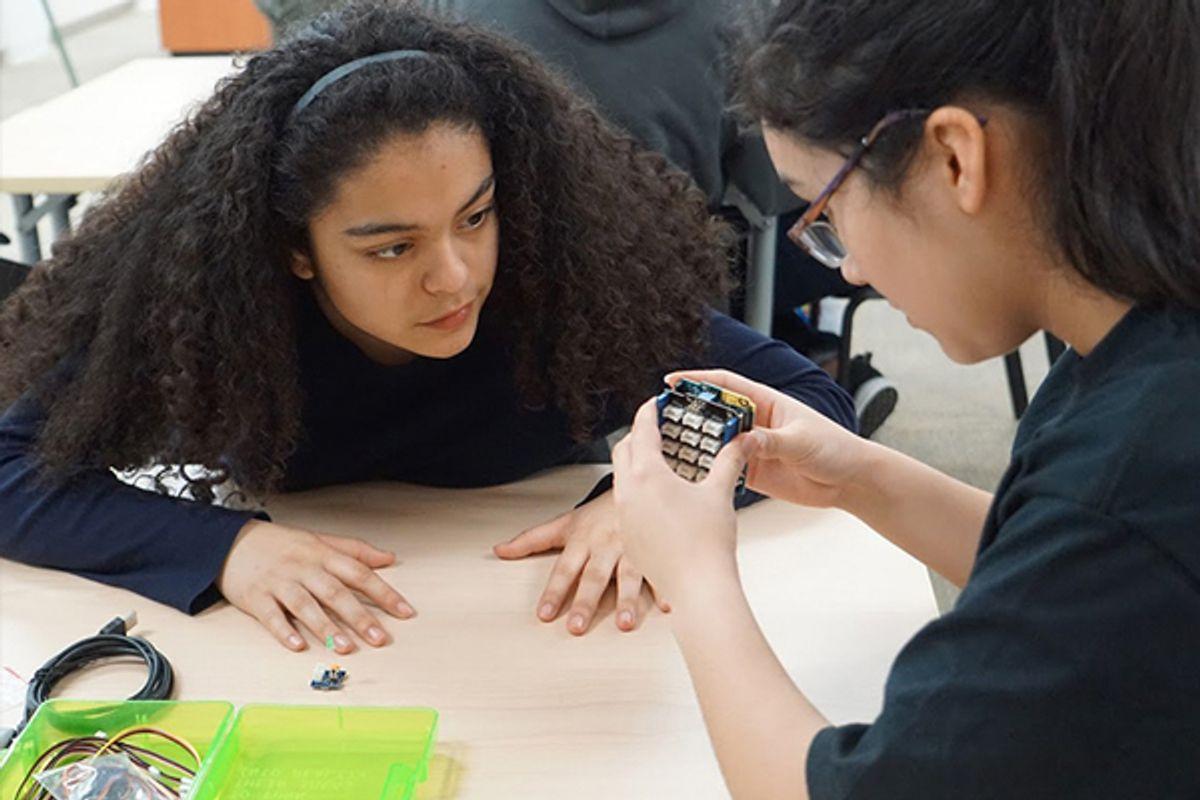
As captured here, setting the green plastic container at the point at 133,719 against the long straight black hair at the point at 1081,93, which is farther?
the green plastic container at the point at 133,719

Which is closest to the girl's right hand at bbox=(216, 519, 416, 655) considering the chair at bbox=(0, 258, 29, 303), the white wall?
the chair at bbox=(0, 258, 29, 303)

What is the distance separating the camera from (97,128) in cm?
250

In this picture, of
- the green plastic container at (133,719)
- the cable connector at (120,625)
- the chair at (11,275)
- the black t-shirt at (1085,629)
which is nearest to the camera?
the black t-shirt at (1085,629)

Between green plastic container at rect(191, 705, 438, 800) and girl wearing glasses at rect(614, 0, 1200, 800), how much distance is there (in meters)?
0.25

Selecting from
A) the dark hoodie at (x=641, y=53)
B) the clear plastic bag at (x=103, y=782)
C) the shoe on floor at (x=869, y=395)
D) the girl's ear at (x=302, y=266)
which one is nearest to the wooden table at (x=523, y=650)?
the clear plastic bag at (x=103, y=782)

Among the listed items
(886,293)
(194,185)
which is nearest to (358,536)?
(194,185)

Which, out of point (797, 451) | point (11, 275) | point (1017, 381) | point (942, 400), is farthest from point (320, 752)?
point (942, 400)

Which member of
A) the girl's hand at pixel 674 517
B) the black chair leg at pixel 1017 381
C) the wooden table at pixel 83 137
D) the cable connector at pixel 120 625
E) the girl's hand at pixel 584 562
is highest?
the girl's hand at pixel 674 517

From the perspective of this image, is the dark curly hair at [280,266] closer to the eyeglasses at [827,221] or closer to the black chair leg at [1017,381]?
the eyeglasses at [827,221]

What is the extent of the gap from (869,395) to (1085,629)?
2099 mm

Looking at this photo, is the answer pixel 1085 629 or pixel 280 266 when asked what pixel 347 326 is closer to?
pixel 280 266

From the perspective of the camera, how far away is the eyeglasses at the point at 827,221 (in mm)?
783

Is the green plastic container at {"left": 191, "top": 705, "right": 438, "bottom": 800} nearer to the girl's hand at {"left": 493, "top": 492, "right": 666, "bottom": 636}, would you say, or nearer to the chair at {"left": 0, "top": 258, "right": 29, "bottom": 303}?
the girl's hand at {"left": 493, "top": 492, "right": 666, "bottom": 636}

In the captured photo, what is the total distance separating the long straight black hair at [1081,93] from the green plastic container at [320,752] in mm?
525
